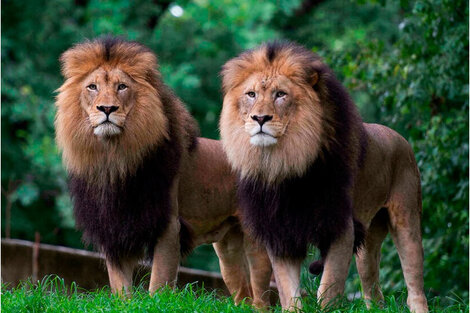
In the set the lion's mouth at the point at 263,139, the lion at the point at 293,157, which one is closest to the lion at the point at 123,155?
the lion at the point at 293,157

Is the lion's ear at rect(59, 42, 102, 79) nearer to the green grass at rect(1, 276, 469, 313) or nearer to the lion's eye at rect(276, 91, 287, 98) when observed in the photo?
the lion's eye at rect(276, 91, 287, 98)

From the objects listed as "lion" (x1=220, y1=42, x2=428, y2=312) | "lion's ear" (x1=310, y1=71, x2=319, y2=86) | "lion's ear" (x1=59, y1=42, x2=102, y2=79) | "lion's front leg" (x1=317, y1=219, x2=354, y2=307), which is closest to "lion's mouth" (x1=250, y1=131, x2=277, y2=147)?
"lion" (x1=220, y1=42, x2=428, y2=312)

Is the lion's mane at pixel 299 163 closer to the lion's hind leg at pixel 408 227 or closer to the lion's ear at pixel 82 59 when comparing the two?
the lion's hind leg at pixel 408 227

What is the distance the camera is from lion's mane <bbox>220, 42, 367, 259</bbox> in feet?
17.5

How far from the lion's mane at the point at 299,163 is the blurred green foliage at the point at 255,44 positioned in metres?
2.50

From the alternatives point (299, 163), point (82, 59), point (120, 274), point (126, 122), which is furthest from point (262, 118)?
point (120, 274)

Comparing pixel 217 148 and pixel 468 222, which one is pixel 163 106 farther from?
pixel 468 222

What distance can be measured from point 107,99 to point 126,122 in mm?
174

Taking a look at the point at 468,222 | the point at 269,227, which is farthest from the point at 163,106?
the point at 468,222

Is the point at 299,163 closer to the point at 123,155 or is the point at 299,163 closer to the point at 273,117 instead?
the point at 273,117

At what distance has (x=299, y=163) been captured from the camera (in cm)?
530

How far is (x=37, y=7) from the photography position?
1502 centimetres

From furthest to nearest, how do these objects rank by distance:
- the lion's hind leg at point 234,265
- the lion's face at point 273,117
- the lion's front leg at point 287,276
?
1. the lion's hind leg at point 234,265
2. the lion's front leg at point 287,276
3. the lion's face at point 273,117

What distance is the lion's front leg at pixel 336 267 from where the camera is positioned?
17.6ft
